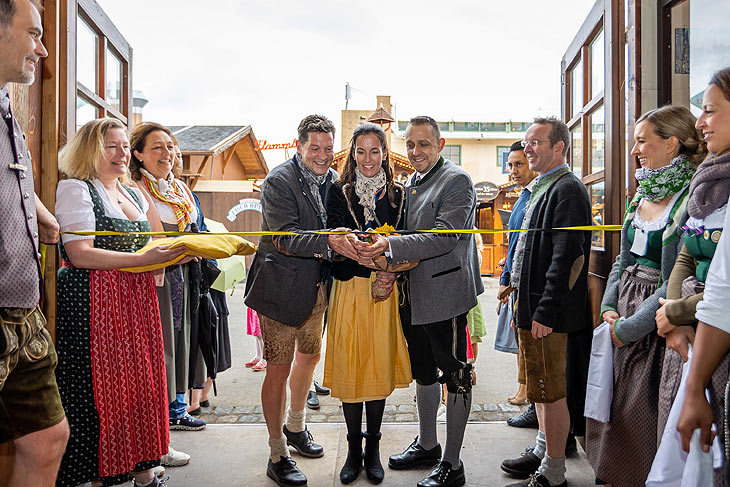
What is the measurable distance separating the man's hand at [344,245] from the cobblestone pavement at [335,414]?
69.0 inches

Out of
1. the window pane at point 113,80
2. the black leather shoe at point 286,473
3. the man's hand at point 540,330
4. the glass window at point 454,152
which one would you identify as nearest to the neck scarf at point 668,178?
the man's hand at point 540,330

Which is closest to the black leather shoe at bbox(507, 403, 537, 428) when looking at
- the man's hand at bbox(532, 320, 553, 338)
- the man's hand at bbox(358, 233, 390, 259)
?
the man's hand at bbox(532, 320, 553, 338)

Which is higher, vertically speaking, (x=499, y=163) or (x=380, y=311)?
(x=499, y=163)

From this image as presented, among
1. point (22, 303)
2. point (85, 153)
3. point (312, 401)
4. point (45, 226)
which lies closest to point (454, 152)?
point (312, 401)

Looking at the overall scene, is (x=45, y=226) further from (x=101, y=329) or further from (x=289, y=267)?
(x=289, y=267)

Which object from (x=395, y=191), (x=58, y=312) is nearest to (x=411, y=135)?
(x=395, y=191)

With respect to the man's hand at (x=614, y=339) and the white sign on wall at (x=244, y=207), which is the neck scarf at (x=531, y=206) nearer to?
the man's hand at (x=614, y=339)

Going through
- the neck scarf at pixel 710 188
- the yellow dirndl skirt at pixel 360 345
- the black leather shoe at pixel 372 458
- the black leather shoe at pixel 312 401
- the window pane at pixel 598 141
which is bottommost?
the black leather shoe at pixel 312 401

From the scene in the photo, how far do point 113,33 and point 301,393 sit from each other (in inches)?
109

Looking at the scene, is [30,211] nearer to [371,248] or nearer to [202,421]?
[371,248]

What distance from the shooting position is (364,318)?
2799 millimetres

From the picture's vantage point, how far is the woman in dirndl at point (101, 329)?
7.75 feet

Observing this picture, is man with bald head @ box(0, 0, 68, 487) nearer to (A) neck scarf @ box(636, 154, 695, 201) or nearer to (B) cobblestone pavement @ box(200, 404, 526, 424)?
(B) cobblestone pavement @ box(200, 404, 526, 424)

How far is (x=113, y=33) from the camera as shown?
3521 mm
